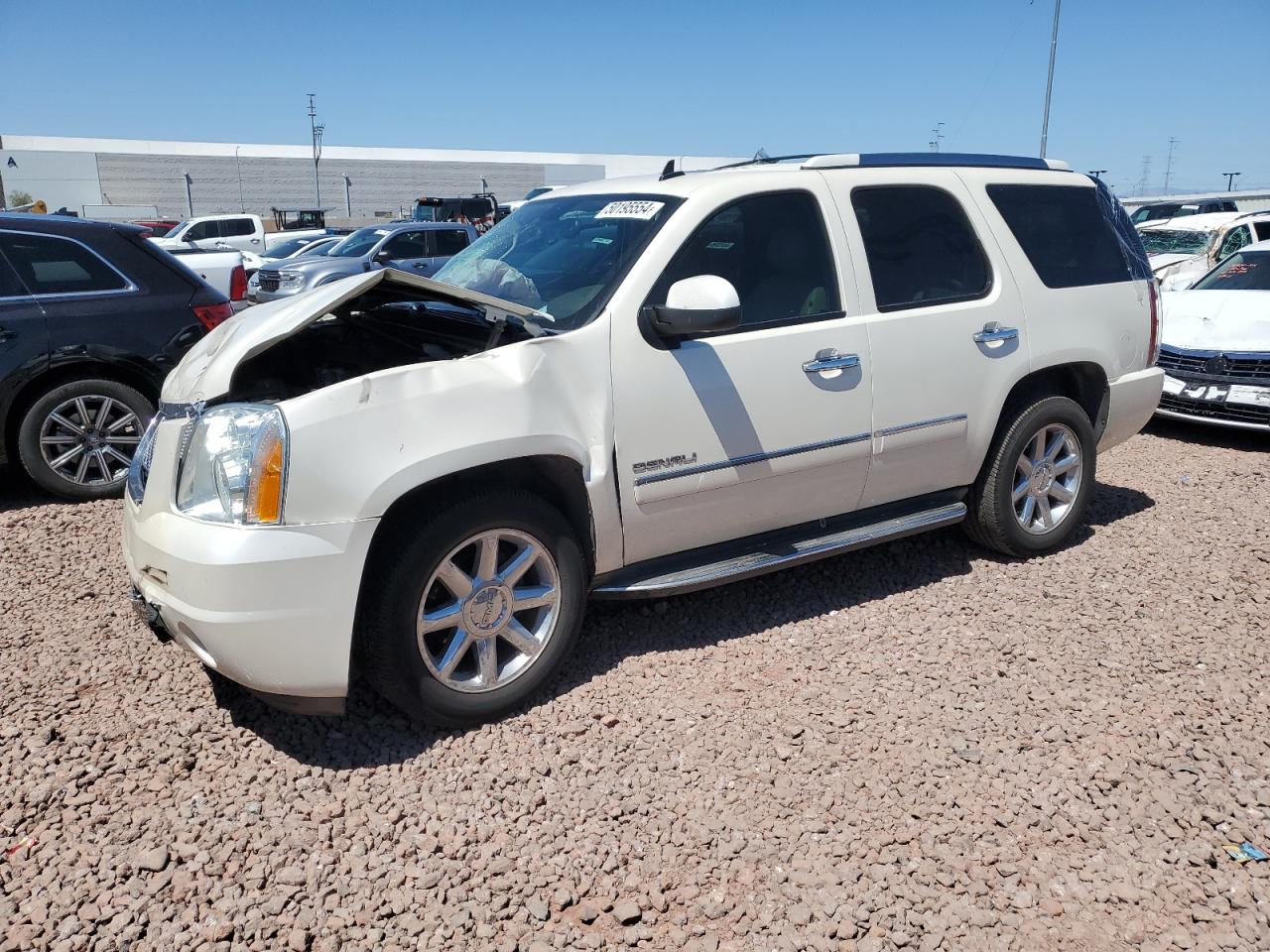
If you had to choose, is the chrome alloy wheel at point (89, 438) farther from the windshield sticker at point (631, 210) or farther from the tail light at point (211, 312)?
the windshield sticker at point (631, 210)

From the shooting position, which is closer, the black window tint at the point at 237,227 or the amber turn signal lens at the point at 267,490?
the amber turn signal lens at the point at 267,490

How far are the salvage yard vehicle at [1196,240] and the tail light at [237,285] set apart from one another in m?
9.44

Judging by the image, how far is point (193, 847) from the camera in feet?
9.02

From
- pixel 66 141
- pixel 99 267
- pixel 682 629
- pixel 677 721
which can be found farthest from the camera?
pixel 66 141

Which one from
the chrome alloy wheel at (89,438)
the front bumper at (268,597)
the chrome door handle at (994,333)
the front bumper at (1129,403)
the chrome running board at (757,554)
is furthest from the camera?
the chrome alloy wheel at (89,438)

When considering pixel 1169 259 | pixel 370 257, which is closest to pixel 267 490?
pixel 1169 259

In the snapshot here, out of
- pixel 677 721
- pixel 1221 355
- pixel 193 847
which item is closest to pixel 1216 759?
pixel 677 721

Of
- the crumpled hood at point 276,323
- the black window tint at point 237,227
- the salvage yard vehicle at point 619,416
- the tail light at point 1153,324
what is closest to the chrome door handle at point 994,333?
the salvage yard vehicle at point 619,416

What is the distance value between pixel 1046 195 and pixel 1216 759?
9.44ft

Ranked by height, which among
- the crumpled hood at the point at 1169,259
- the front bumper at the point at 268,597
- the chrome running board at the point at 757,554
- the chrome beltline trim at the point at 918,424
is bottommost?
the chrome running board at the point at 757,554

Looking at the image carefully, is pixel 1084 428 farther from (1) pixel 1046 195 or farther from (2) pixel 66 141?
(2) pixel 66 141

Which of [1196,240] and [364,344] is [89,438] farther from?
[1196,240]

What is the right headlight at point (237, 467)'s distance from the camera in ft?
9.34

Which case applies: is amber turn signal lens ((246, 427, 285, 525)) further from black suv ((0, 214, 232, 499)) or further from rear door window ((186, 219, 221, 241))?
rear door window ((186, 219, 221, 241))
